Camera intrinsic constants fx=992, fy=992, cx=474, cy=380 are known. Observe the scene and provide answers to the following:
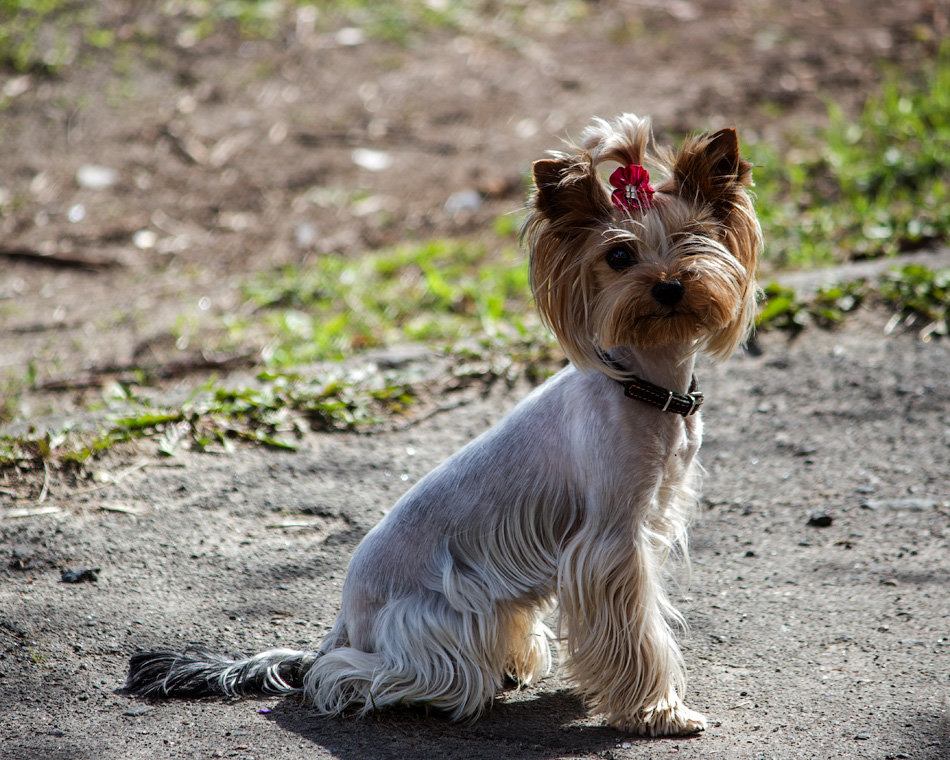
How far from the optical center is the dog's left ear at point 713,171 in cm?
307

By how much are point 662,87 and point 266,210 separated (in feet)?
13.6

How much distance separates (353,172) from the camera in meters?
9.12

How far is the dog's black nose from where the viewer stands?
9.89 ft

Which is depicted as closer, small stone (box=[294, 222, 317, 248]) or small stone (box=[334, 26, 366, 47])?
small stone (box=[294, 222, 317, 248])

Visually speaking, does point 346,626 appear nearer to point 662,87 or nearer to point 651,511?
point 651,511

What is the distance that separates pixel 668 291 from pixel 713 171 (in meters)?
0.43

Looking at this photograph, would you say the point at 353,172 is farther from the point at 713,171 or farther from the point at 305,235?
the point at 713,171

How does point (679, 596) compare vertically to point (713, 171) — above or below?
below

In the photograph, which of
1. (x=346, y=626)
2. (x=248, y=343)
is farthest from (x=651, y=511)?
(x=248, y=343)

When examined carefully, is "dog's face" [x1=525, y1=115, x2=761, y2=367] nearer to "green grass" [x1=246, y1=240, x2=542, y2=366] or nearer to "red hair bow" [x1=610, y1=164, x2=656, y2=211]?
"red hair bow" [x1=610, y1=164, x2=656, y2=211]

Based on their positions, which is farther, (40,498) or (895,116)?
(895,116)

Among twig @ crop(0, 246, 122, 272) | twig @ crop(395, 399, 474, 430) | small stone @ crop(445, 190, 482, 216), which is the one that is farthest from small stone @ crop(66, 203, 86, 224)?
twig @ crop(395, 399, 474, 430)

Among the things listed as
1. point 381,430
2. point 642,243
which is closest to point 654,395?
point 642,243

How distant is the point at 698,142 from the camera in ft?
10.1
